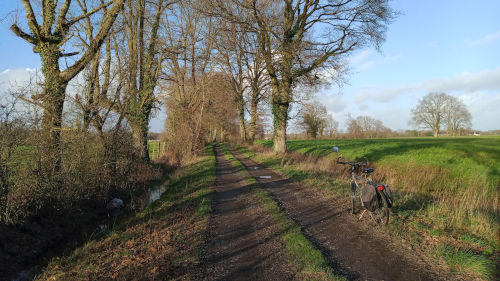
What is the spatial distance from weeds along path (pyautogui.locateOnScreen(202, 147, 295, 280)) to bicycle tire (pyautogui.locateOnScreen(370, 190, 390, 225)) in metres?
2.10

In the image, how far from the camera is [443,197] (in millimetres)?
7723

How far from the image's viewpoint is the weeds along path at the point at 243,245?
3.89m

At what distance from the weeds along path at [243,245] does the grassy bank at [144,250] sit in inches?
11.0

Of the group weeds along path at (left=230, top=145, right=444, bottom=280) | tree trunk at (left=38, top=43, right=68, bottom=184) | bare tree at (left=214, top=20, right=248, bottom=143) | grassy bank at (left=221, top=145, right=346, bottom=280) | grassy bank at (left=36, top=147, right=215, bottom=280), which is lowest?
grassy bank at (left=36, top=147, right=215, bottom=280)

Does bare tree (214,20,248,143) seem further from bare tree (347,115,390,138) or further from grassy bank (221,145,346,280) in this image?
bare tree (347,115,390,138)

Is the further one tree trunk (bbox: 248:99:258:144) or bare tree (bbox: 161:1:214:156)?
tree trunk (bbox: 248:99:258:144)

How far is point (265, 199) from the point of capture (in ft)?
25.8

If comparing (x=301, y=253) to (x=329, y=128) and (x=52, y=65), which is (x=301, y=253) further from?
(x=329, y=128)

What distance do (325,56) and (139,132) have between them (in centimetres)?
1185

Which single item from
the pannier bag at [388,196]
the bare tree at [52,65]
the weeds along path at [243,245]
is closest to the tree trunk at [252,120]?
the bare tree at [52,65]

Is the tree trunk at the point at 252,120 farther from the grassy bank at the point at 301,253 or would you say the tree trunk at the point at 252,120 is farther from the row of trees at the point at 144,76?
the grassy bank at the point at 301,253

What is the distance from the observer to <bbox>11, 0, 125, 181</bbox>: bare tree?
6.70m

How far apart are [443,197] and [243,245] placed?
6.27 meters

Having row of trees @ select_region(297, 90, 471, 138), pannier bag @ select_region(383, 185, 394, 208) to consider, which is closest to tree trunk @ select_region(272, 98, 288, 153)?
pannier bag @ select_region(383, 185, 394, 208)
